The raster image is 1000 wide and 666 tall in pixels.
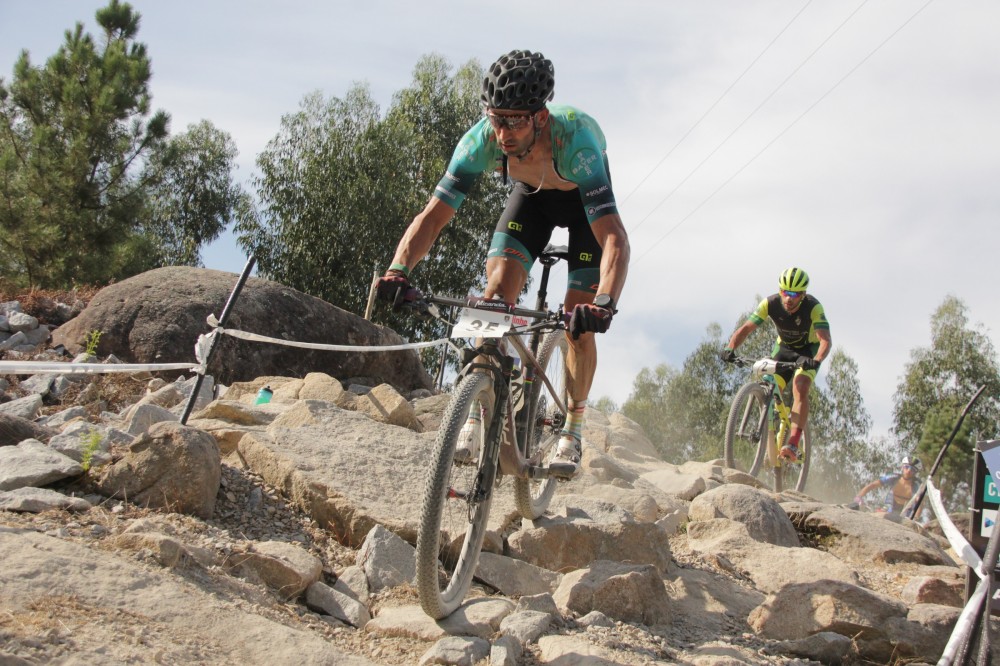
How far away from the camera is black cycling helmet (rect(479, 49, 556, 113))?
4598mm

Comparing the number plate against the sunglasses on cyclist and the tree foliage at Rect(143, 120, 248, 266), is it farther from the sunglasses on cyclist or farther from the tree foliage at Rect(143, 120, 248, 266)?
the tree foliage at Rect(143, 120, 248, 266)

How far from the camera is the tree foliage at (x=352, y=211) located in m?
25.4

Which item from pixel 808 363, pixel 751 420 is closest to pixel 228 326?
pixel 751 420

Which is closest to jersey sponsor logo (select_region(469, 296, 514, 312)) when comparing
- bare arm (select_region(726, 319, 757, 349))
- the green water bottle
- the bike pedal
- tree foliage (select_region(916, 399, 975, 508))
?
the bike pedal

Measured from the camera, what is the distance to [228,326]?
1103 centimetres

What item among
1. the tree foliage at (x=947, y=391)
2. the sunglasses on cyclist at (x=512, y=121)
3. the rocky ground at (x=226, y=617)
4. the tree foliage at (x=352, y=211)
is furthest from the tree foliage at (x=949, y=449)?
the sunglasses on cyclist at (x=512, y=121)

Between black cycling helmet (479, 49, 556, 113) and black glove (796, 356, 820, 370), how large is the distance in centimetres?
608

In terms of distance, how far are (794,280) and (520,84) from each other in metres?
6.02

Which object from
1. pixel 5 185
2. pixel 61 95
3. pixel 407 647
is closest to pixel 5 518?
pixel 407 647

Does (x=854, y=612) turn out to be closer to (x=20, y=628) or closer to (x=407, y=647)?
(x=407, y=647)

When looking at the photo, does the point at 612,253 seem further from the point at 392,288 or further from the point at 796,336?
the point at 796,336

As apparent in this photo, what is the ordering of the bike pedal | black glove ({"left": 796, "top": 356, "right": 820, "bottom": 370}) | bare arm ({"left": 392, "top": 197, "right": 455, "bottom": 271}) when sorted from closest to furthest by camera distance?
bare arm ({"left": 392, "top": 197, "right": 455, "bottom": 271})
the bike pedal
black glove ({"left": 796, "top": 356, "right": 820, "bottom": 370})

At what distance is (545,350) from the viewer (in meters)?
6.07

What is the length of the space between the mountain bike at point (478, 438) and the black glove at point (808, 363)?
5.28 meters
